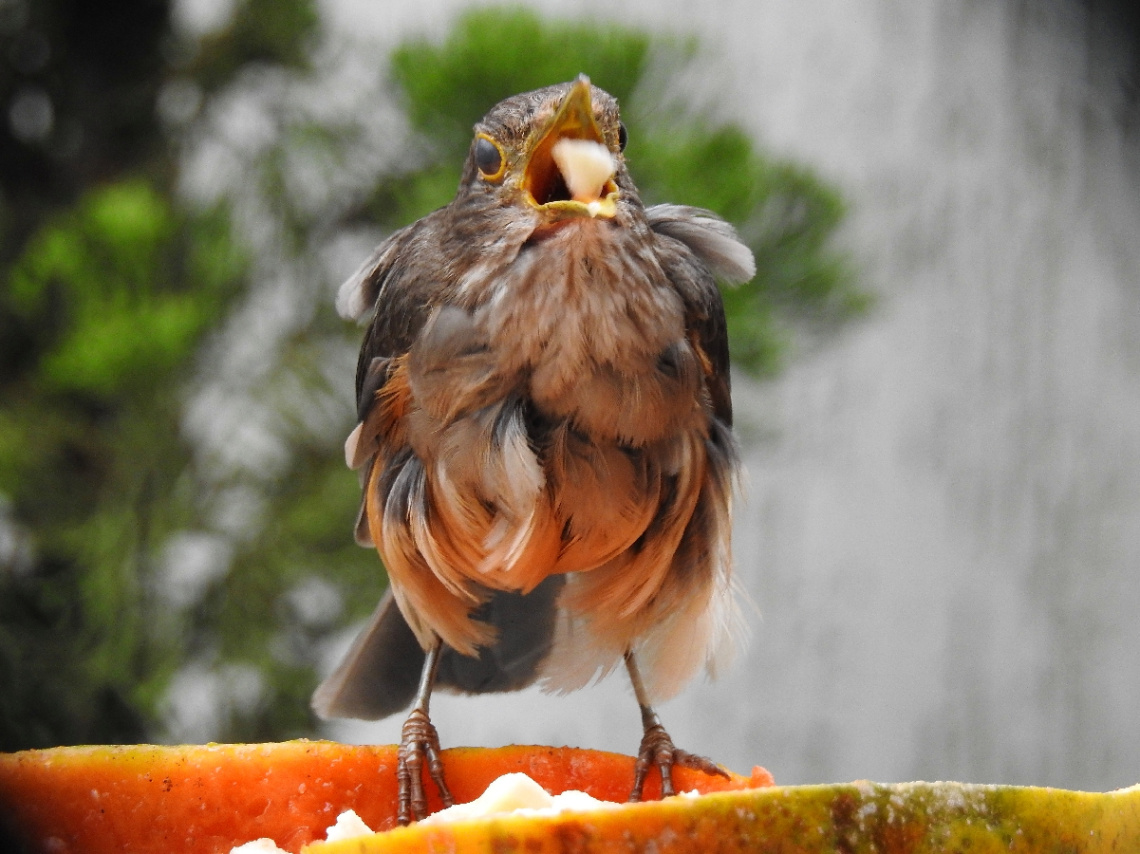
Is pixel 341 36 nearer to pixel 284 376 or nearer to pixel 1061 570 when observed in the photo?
pixel 284 376

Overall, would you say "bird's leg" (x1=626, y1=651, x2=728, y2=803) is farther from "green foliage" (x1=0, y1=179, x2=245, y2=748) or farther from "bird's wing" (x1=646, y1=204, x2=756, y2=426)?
"green foliage" (x1=0, y1=179, x2=245, y2=748)

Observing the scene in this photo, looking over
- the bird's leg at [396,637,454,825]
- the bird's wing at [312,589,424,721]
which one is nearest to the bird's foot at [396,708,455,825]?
the bird's leg at [396,637,454,825]

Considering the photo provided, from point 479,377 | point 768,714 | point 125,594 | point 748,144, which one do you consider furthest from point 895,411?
point 479,377

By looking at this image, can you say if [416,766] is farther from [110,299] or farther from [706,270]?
[110,299]

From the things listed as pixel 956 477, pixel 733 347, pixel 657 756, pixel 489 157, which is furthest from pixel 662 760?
pixel 956 477

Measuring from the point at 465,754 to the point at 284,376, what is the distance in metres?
0.96

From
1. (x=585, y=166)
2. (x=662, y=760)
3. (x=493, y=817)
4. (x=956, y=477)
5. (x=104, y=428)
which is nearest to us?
(x=493, y=817)

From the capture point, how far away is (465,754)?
69 cm

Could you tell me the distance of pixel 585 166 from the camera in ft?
2.08

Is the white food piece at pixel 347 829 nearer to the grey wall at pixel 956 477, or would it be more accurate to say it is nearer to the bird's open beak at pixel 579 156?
the bird's open beak at pixel 579 156

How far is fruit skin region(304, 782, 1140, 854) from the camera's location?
0.37 meters

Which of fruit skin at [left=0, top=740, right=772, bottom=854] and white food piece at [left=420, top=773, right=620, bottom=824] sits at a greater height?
white food piece at [left=420, top=773, right=620, bottom=824]

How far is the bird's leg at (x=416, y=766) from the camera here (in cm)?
64

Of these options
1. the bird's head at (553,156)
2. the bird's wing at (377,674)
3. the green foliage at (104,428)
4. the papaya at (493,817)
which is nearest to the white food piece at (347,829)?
the papaya at (493,817)
